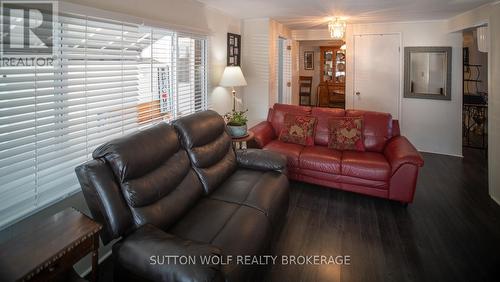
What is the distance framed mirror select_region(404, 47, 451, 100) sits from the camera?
497 cm

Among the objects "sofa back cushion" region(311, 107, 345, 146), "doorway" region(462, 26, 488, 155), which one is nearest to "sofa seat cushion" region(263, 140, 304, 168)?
"sofa back cushion" region(311, 107, 345, 146)

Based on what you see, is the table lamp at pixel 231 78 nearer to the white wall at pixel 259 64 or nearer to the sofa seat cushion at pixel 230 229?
the white wall at pixel 259 64

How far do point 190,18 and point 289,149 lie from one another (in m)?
1.95

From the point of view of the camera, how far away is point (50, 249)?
1.35m

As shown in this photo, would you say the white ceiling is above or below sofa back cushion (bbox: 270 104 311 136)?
above

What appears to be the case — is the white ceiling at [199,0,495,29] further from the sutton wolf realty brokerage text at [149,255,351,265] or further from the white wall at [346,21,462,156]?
the sutton wolf realty brokerage text at [149,255,351,265]

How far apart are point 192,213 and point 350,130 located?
2.46m

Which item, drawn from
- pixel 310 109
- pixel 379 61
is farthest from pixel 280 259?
pixel 379 61

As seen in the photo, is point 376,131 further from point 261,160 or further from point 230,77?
point 230,77

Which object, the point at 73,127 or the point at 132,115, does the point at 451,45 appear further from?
the point at 73,127

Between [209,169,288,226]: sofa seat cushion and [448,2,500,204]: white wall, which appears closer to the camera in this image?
[209,169,288,226]: sofa seat cushion

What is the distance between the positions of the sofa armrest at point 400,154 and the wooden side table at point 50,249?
2.81 meters

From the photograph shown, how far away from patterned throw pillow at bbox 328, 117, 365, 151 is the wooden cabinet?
18.5ft

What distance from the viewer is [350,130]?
3758mm
